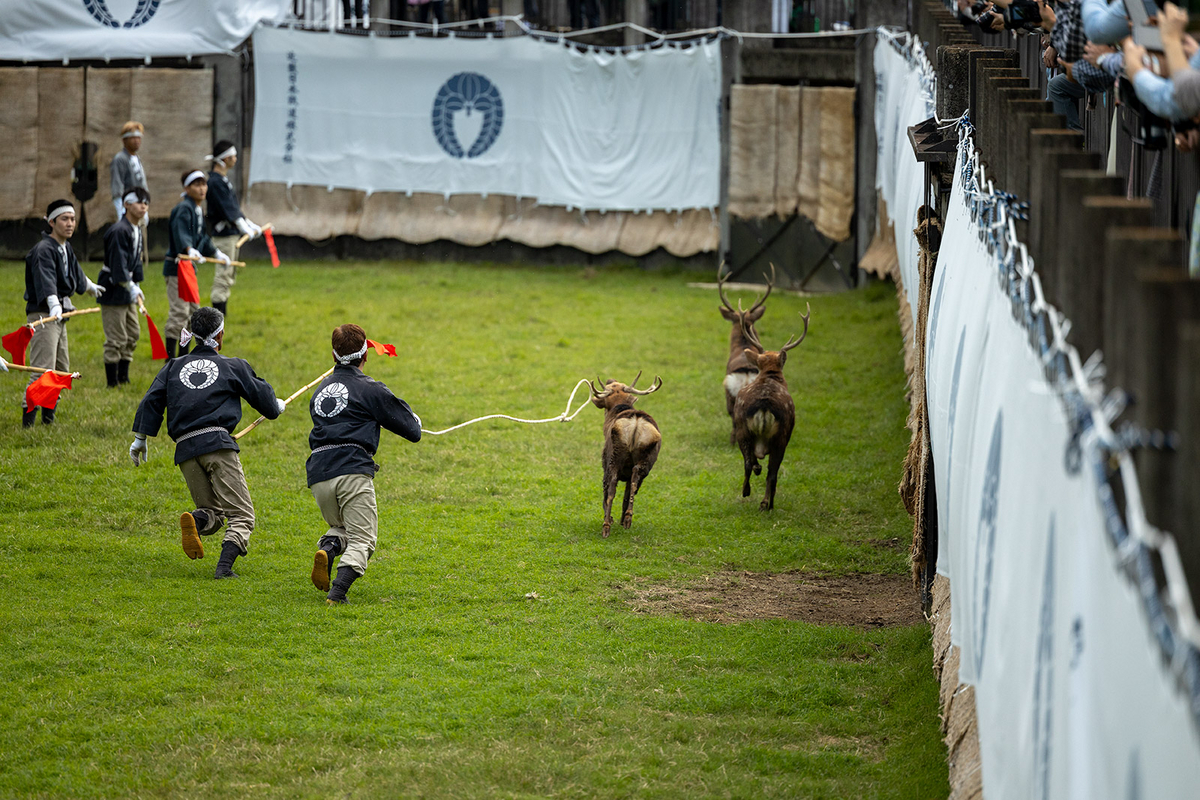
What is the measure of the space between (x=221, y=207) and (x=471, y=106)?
652 cm

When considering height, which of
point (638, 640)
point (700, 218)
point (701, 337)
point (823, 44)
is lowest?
point (638, 640)

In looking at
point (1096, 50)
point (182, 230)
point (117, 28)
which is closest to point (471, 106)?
point (117, 28)

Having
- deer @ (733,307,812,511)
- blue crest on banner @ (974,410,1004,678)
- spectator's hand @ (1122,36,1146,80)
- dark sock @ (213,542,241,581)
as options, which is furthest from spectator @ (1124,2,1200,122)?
dark sock @ (213,542,241,581)

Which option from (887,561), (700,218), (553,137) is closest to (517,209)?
(553,137)

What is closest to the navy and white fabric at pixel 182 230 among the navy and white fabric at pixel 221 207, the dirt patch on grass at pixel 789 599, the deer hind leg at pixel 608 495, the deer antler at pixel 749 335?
the navy and white fabric at pixel 221 207

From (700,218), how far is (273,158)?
23.5ft

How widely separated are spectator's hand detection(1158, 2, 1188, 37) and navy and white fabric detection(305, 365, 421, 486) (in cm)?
483

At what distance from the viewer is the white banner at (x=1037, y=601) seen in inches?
89.3

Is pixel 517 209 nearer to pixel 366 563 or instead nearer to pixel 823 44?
pixel 823 44

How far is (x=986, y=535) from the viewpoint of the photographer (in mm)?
3975

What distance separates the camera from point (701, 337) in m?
15.9

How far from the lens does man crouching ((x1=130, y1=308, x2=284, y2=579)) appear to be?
7793mm

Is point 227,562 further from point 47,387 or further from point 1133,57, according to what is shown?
point 1133,57

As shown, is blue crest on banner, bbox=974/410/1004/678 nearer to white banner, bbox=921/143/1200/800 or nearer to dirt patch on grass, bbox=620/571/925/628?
white banner, bbox=921/143/1200/800
